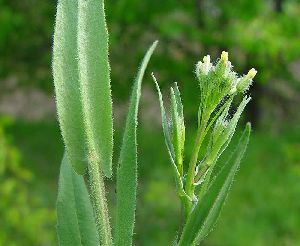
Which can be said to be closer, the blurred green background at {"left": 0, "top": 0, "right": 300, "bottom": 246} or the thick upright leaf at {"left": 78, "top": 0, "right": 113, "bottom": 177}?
the thick upright leaf at {"left": 78, "top": 0, "right": 113, "bottom": 177}

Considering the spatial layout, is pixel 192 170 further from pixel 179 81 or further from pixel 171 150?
pixel 179 81

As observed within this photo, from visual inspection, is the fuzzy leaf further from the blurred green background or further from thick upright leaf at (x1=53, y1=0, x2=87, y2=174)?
the blurred green background

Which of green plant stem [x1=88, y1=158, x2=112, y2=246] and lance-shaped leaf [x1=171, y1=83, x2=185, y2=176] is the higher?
lance-shaped leaf [x1=171, y1=83, x2=185, y2=176]

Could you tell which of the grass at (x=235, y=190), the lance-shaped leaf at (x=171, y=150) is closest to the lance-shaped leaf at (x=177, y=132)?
the lance-shaped leaf at (x=171, y=150)

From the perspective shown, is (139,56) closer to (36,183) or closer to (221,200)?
(36,183)

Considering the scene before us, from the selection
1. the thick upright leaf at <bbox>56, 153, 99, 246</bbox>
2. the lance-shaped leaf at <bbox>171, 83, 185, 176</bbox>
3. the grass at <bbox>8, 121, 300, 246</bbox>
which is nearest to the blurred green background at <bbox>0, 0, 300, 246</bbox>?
the grass at <bbox>8, 121, 300, 246</bbox>

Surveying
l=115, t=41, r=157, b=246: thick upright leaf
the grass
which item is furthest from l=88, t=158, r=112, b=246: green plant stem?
the grass
